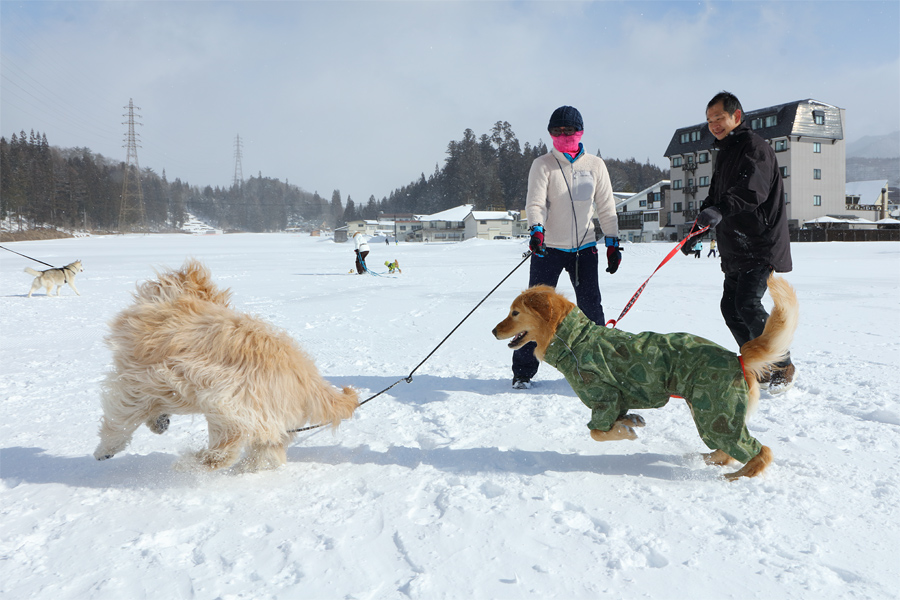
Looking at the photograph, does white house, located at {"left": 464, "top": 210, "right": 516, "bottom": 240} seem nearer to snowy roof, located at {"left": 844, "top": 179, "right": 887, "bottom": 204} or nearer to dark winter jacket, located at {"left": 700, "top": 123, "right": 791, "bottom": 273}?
snowy roof, located at {"left": 844, "top": 179, "right": 887, "bottom": 204}

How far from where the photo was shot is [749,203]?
10.6 feet

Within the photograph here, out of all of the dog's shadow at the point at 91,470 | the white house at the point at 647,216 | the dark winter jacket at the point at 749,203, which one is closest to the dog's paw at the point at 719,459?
the dark winter jacket at the point at 749,203

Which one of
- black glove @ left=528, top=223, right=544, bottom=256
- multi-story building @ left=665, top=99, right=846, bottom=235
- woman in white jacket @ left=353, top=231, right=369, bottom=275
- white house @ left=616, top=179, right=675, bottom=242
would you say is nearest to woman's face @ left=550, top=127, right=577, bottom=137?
black glove @ left=528, top=223, right=544, bottom=256

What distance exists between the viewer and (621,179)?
97562 millimetres

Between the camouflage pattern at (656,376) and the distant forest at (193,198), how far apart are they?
66781mm

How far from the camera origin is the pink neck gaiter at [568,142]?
4.05 metres

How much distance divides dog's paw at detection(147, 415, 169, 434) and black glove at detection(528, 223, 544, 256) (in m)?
2.64

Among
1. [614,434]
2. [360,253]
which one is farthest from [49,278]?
[614,434]

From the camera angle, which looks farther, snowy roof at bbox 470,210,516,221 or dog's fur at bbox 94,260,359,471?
snowy roof at bbox 470,210,516,221

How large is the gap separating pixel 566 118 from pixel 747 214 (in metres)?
1.49

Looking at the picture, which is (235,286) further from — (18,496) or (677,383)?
(677,383)

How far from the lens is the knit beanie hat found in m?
4.02

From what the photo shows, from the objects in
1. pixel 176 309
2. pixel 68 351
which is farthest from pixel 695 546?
pixel 68 351

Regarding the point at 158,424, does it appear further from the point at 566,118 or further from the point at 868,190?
the point at 868,190
